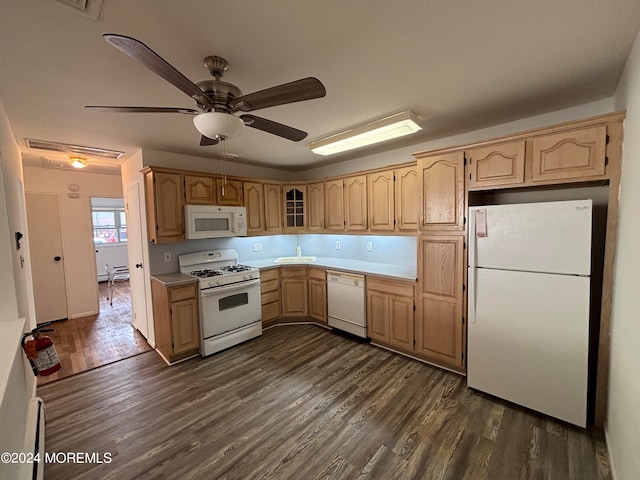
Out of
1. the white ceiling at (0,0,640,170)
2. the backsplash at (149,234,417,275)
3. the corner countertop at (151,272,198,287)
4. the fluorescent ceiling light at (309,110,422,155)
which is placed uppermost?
the white ceiling at (0,0,640,170)

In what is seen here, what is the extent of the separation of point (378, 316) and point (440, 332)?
28.7 inches

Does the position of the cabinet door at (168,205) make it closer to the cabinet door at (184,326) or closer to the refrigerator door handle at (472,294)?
the cabinet door at (184,326)

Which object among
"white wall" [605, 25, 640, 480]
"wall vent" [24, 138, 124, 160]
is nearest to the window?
"wall vent" [24, 138, 124, 160]

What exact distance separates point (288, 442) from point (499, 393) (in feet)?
5.69

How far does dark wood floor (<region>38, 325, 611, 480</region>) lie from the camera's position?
1.65 meters

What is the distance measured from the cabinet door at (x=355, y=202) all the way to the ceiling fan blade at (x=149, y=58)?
2.39 metres

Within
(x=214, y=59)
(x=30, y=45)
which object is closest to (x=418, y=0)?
(x=214, y=59)

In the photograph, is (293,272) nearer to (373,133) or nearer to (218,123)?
(373,133)

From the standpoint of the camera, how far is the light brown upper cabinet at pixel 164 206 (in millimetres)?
2947

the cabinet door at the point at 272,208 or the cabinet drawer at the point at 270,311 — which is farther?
the cabinet door at the point at 272,208

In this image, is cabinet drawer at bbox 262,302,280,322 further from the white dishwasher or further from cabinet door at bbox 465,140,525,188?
cabinet door at bbox 465,140,525,188

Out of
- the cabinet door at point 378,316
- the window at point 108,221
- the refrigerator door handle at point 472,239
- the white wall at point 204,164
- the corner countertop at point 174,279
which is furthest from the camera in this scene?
the window at point 108,221

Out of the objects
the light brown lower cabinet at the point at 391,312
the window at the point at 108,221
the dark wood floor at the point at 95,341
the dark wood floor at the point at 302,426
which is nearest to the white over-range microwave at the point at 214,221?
the dark wood floor at the point at 302,426

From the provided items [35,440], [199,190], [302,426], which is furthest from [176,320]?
[302,426]
